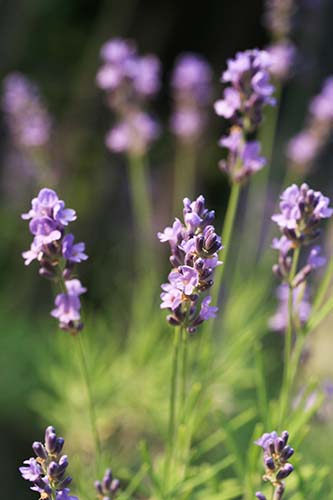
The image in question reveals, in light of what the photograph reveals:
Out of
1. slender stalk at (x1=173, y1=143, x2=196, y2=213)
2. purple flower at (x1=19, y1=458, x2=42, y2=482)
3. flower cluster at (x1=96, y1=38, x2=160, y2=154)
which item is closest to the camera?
purple flower at (x1=19, y1=458, x2=42, y2=482)

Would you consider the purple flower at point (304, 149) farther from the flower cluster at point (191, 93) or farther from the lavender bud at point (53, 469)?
the lavender bud at point (53, 469)

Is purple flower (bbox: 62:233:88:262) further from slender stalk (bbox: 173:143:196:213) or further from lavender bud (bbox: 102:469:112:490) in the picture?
slender stalk (bbox: 173:143:196:213)

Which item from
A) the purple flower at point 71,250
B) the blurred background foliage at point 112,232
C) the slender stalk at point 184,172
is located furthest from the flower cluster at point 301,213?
the slender stalk at point 184,172

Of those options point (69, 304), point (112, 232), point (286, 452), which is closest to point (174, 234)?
point (69, 304)

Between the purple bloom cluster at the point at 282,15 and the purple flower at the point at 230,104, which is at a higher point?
the purple bloom cluster at the point at 282,15

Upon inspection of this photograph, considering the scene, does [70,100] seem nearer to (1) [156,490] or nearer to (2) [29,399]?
(2) [29,399]

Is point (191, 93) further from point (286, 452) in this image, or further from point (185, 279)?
point (286, 452)

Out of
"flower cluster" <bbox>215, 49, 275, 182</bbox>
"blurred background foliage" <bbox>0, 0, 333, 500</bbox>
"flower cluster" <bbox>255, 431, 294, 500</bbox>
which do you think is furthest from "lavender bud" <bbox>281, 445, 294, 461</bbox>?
"blurred background foliage" <bbox>0, 0, 333, 500</bbox>
